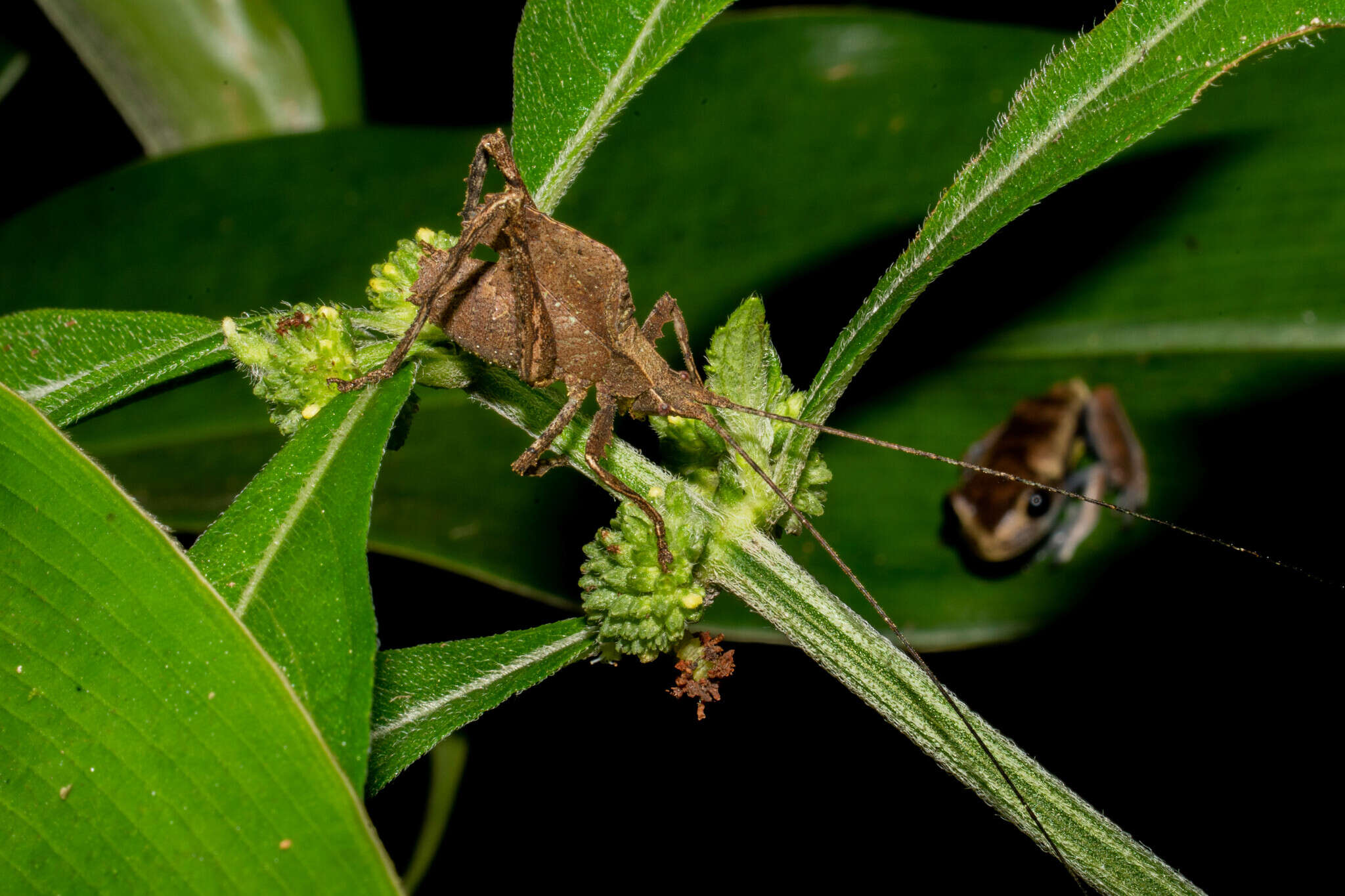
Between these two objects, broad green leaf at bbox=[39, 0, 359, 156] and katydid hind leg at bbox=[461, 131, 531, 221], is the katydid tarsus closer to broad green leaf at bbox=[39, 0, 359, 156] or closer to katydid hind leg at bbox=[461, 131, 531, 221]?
katydid hind leg at bbox=[461, 131, 531, 221]

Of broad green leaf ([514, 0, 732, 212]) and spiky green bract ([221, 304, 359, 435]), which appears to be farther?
broad green leaf ([514, 0, 732, 212])

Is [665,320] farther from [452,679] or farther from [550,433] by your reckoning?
[452,679]

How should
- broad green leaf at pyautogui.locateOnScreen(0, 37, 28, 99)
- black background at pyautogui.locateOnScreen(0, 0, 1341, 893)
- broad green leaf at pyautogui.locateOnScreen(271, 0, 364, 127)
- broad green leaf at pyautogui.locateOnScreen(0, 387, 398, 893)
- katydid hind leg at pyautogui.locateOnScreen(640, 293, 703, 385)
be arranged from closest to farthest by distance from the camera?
broad green leaf at pyautogui.locateOnScreen(0, 387, 398, 893)
katydid hind leg at pyautogui.locateOnScreen(640, 293, 703, 385)
black background at pyautogui.locateOnScreen(0, 0, 1341, 893)
broad green leaf at pyautogui.locateOnScreen(271, 0, 364, 127)
broad green leaf at pyautogui.locateOnScreen(0, 37, 28, 99)

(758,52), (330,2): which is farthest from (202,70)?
(758,52)

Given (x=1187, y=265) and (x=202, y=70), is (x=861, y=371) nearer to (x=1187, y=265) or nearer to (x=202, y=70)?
(x=1187, y=265)

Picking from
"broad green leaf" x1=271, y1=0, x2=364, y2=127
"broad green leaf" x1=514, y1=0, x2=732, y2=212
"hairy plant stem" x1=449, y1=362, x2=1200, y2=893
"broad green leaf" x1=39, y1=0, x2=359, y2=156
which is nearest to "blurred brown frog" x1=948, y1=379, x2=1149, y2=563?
"hairy plant stem" x1=449, y1=362, x2=1200, y2=893

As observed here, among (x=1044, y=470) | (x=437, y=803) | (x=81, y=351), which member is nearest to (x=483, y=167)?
(x=81, y=351)

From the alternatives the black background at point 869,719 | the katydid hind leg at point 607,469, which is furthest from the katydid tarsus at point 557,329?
the black background at point 869,719
